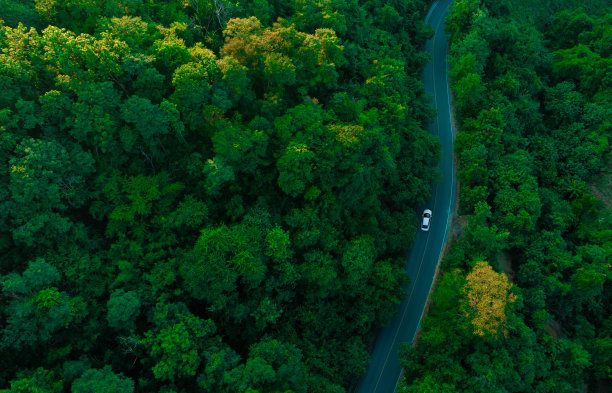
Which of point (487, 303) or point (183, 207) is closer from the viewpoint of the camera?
point (487, 303)

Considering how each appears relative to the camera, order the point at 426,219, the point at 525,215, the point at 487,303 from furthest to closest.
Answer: the point at 426,219 < the point at 525,215 < the point at 487,303

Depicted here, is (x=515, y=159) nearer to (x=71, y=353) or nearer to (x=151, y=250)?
(x=151, y=250)

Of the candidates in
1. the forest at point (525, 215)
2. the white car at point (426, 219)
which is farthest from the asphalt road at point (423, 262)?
the forest at point (525, 215)

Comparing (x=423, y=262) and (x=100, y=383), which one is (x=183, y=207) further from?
(x=423, y=262)

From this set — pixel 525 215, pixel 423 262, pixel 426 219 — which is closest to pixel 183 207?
pixel 423 262

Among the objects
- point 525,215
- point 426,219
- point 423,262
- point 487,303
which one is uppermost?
point 525,215

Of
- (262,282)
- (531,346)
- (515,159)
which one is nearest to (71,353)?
(262,282)
